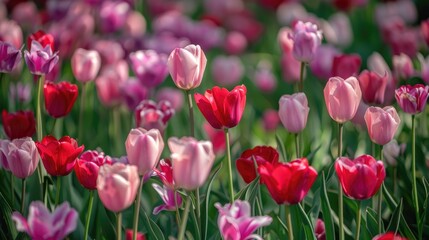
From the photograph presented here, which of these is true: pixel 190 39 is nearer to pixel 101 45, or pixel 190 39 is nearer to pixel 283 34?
pixel 101 45

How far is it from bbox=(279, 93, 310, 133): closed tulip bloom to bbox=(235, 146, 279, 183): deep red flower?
0.12 metres

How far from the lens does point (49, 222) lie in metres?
1.21

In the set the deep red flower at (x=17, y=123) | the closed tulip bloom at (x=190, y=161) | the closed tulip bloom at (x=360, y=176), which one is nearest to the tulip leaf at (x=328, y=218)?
the closed tulip bloom at (x=360, y=176)

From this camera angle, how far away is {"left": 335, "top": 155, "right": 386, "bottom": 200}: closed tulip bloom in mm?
1366

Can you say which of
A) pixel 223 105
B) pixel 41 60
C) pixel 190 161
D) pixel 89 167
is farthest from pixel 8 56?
pixel 190 161

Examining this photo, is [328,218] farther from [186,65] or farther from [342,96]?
[186,65]

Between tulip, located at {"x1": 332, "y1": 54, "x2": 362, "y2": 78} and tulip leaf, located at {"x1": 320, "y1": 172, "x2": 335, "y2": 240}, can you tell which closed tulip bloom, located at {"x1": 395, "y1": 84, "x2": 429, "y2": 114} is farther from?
tulip, located at {"x1": 332, "y1": 54, "x2": 362, "y2": 78}

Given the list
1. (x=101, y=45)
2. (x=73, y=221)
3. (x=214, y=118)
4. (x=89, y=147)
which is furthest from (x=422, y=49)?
(x=73, y=221)

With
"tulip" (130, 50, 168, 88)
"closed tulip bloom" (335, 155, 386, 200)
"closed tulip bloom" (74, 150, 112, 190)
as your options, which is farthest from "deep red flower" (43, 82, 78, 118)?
"closed tulip bloom" (335, 155, 386, 200)

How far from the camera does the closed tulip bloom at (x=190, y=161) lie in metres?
1.23

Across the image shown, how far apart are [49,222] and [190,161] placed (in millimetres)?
257

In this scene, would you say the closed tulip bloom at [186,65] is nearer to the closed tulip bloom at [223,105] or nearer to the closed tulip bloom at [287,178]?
the closed tulip bloom at [223,105]

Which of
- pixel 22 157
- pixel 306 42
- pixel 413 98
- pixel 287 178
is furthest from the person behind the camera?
pixel 306 42

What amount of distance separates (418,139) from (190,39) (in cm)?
139
